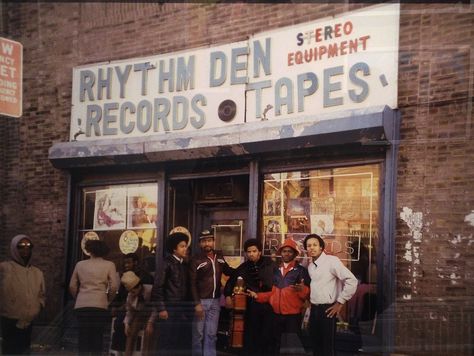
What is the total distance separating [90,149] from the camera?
380 inches

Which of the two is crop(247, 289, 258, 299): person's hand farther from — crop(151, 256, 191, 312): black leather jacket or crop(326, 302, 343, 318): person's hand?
crop(326, 302, 343, 318): person's hand

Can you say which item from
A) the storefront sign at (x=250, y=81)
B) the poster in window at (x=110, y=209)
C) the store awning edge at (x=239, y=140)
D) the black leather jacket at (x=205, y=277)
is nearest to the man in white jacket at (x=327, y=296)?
the black leather jacket at (x=205, y=277)

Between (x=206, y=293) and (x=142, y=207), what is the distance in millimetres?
2154

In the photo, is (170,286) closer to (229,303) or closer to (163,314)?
(163,314)

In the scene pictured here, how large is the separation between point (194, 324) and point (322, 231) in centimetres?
186

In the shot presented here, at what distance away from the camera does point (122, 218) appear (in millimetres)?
9555

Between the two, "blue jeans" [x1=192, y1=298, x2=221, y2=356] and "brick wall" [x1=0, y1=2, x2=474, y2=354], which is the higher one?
"brick wall" [x1=0, y1=2, x2=474, y2=354]

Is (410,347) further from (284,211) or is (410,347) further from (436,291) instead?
(284,211)

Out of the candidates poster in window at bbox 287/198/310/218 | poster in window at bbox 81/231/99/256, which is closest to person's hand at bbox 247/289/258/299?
poster in window at bbox 287/198/310/218

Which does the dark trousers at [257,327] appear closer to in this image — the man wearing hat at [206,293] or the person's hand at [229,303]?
the person's hand at [229,303]

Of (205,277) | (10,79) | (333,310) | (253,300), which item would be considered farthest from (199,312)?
(10,79)

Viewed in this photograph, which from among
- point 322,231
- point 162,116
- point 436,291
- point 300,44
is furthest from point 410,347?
point 162,116

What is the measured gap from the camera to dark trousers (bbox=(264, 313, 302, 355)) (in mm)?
7445

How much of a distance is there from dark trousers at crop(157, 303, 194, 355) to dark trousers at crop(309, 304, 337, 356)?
1449mm
